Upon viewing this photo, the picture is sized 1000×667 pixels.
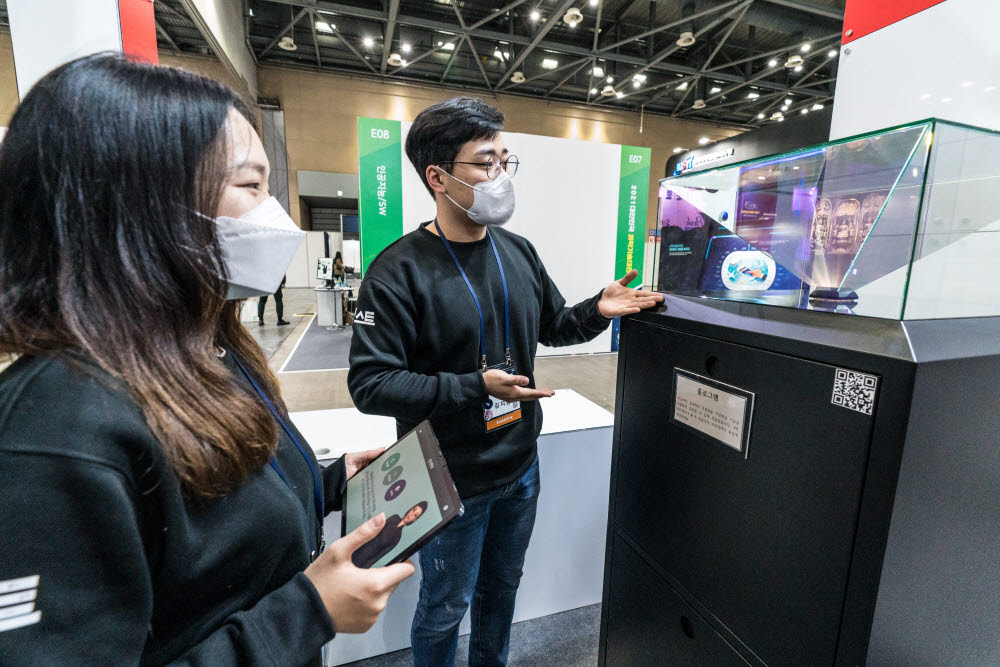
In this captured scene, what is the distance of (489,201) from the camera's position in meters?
1.22

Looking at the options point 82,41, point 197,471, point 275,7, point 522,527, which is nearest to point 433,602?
point 522,527

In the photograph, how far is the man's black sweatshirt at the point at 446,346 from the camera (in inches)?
41.8

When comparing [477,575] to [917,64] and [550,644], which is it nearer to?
[550,644]

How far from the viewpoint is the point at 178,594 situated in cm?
51

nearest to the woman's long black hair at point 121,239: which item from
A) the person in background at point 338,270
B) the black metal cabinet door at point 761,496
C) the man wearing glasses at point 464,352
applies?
the man wearing glasses at point 464,352

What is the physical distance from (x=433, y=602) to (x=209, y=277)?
96cm

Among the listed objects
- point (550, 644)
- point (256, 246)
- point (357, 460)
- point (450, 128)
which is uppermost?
point (450, 128)

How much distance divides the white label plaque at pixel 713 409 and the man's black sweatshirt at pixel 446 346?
1.46ft

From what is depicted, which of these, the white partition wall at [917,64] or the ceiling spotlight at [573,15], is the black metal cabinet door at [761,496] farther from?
the ceiling spotlight at [573,15]

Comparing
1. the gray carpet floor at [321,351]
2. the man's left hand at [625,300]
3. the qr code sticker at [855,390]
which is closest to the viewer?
the qr code sticker at [855,390]

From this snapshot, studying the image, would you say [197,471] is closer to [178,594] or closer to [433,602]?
[178,594]

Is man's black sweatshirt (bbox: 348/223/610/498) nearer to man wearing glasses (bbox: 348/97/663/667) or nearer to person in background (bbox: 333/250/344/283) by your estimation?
man wearing glasses (bbox: 348/97/663/667)

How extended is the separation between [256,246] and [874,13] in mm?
1496

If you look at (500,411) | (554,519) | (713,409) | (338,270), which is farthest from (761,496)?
(338,270)
